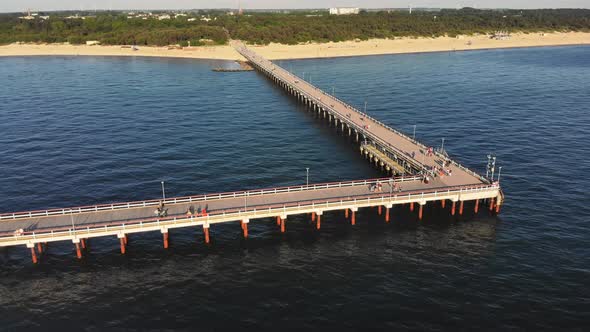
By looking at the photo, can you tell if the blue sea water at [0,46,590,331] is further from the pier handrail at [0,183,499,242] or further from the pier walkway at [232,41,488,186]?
the pier walkway at [232,41,488,186]

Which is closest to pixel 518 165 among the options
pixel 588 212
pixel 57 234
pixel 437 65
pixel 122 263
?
pixel 588 212

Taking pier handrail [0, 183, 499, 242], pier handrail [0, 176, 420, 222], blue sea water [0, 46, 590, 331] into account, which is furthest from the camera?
pier handrail [0, 176, 420, 222]

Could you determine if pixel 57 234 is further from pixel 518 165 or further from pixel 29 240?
pixel 518 165

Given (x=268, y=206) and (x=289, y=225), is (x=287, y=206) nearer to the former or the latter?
(x=268, y=206)

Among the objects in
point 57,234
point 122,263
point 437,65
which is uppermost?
point 437,65

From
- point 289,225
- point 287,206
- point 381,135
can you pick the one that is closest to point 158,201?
point 287,206

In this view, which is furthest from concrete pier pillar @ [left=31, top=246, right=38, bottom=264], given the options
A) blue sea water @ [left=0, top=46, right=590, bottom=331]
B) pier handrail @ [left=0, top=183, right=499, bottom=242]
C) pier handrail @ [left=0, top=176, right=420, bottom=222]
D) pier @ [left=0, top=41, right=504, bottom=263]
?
pier handrail @ [left=0, top=176, right=420, bottom=222]

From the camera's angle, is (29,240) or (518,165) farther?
(518,165)

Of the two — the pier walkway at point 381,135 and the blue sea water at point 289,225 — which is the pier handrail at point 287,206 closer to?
the pier walkway at point 381,135
